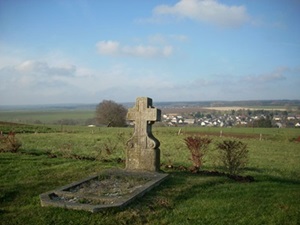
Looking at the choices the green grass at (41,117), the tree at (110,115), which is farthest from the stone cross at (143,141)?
the green grass at (41,117)

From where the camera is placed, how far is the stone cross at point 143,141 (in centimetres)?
1018

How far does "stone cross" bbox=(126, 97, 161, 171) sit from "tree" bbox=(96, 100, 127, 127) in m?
50.7

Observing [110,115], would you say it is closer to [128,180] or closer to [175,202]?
[128,180]

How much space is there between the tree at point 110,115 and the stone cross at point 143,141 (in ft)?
166

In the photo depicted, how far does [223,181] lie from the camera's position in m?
9.48

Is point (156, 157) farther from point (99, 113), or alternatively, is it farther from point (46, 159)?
point (99, 113)

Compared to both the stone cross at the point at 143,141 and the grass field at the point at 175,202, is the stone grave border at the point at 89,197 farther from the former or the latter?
the stone cross at the point at 143,141

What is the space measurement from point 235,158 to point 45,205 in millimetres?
6751

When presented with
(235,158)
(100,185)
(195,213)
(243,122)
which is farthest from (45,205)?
(243,122)

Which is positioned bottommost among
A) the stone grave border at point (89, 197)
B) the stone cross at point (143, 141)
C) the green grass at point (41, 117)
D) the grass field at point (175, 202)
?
the green grass at point (41, 117)

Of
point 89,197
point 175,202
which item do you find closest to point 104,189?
point 89,197

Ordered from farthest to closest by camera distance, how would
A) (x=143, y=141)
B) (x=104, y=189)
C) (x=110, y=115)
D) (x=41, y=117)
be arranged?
(x=41, y=117)
(x=110, y=115)
(x=143, y=141)
(x=104, y=189)

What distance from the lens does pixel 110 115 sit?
2431 inches

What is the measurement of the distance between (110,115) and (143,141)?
52021 mm
